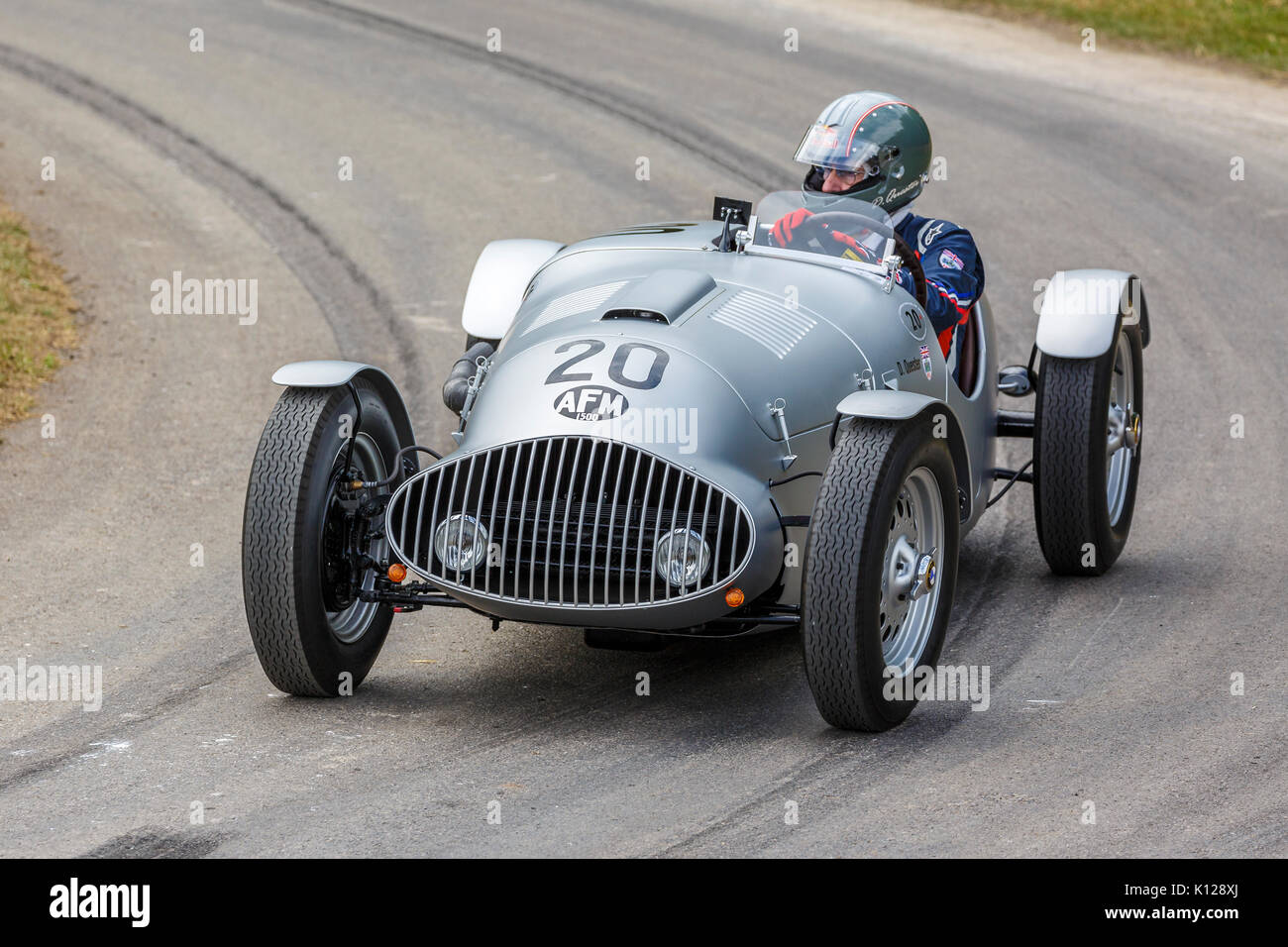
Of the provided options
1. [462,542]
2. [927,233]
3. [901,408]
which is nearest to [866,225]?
[927,233]

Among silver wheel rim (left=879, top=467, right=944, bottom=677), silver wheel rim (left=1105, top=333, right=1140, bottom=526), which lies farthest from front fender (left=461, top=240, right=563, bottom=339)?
silver wheel rim (left=1105, top=333, right=1140, bottom=526)

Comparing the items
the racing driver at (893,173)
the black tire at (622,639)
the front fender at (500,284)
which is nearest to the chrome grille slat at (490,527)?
the black tire at (622,639)

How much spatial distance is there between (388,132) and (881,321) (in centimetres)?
933

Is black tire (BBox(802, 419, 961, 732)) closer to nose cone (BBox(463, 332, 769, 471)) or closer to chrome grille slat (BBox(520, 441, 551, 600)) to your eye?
nose cone (BBox(463, 332, 769, 471))

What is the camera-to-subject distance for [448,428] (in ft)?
31.1

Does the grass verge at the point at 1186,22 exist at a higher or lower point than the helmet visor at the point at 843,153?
higher

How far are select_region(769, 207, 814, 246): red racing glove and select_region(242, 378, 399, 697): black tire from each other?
1842 millimetres

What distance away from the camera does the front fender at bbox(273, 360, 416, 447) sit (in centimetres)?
604

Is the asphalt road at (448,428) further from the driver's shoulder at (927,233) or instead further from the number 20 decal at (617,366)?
the driver's shoulder at (927,233)

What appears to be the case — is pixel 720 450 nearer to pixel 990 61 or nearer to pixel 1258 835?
Answer: pixel 1258 835

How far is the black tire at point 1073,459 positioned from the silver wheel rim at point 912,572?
1.40 metres

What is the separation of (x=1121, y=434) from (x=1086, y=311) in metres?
0.63

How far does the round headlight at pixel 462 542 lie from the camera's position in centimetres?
561

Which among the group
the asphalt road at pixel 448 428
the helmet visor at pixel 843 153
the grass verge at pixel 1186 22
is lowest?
the asphalt road at pixel 448 428
